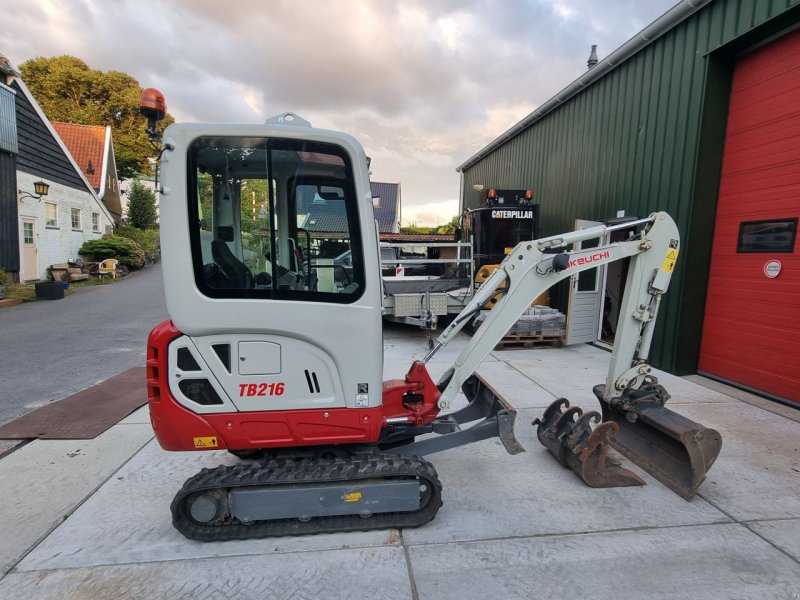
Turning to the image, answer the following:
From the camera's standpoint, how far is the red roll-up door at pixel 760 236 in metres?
5.08

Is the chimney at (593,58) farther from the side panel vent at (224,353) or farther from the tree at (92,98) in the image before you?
the tree at (92,98)

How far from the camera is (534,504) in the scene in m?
3.09

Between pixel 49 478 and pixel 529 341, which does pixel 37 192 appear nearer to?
pixel 49 478

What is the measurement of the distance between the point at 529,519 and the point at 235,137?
119 inches

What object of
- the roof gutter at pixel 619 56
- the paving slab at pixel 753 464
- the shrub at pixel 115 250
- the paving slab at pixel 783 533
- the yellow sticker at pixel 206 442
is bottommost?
the paving slab at pixel 783 533

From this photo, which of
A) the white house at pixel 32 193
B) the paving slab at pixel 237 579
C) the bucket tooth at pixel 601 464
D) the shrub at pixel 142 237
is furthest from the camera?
the shrub at pixel 142 237

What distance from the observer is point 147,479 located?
3.40 m

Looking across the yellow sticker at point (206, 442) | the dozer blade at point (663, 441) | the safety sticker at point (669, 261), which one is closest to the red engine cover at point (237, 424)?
the yellow sticker at point (206, 442)

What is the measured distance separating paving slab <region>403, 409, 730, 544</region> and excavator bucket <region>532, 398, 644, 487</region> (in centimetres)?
7

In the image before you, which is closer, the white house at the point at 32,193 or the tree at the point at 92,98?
the white house at the point at 32,193

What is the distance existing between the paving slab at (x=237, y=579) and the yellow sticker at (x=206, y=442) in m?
0.66

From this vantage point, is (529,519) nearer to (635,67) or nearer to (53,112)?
(635,67)

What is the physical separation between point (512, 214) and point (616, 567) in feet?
26.3

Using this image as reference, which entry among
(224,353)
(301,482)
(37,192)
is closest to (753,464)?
(301,482)
